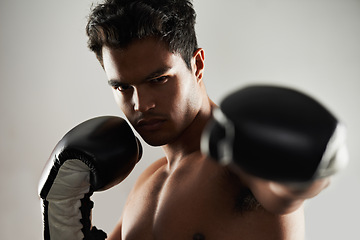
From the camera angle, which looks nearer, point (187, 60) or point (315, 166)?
point (315, 166)

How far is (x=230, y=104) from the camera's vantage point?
59 cm

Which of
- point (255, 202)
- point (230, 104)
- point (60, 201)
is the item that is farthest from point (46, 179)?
point (230, 104)

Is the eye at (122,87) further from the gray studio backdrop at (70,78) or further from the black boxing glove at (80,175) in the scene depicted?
the gray studio backdrop at (70,78)

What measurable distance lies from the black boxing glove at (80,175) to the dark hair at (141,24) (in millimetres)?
225

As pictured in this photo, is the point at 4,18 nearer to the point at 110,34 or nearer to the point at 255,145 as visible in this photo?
the point at 110,34

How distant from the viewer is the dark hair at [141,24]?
982 millimetres

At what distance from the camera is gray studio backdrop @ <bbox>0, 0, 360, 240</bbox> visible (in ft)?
5.43

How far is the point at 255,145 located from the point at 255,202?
0.33 meters

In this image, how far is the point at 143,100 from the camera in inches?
38.2

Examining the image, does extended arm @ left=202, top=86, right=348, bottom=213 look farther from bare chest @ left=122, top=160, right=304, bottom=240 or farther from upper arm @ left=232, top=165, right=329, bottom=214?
bare chest @ left=122, top=160, right=304, bottom=240

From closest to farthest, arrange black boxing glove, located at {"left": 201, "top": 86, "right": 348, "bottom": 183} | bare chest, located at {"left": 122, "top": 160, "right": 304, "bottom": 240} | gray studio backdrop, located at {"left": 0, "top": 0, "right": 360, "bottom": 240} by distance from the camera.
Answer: black boxing glove, located at {"left": 201, "top": 86, "right": 348, "bottom": 183} → bare chest, located at {"left": 122, "top": 160, "right": 304, "bottom": 240} → gray studio backdrop, located at {"left": 0, "top": 0, "right": 360, "bottom": 240}

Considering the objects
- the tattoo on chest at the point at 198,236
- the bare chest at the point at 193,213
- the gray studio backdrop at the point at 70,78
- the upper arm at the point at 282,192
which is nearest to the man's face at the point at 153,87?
the bare chest at the point at 193,213

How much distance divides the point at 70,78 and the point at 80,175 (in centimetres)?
100

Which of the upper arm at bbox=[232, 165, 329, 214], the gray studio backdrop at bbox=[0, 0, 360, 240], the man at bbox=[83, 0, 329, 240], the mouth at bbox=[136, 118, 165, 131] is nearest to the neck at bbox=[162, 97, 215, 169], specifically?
the man at bbox=[83, 0, 329, 240]
